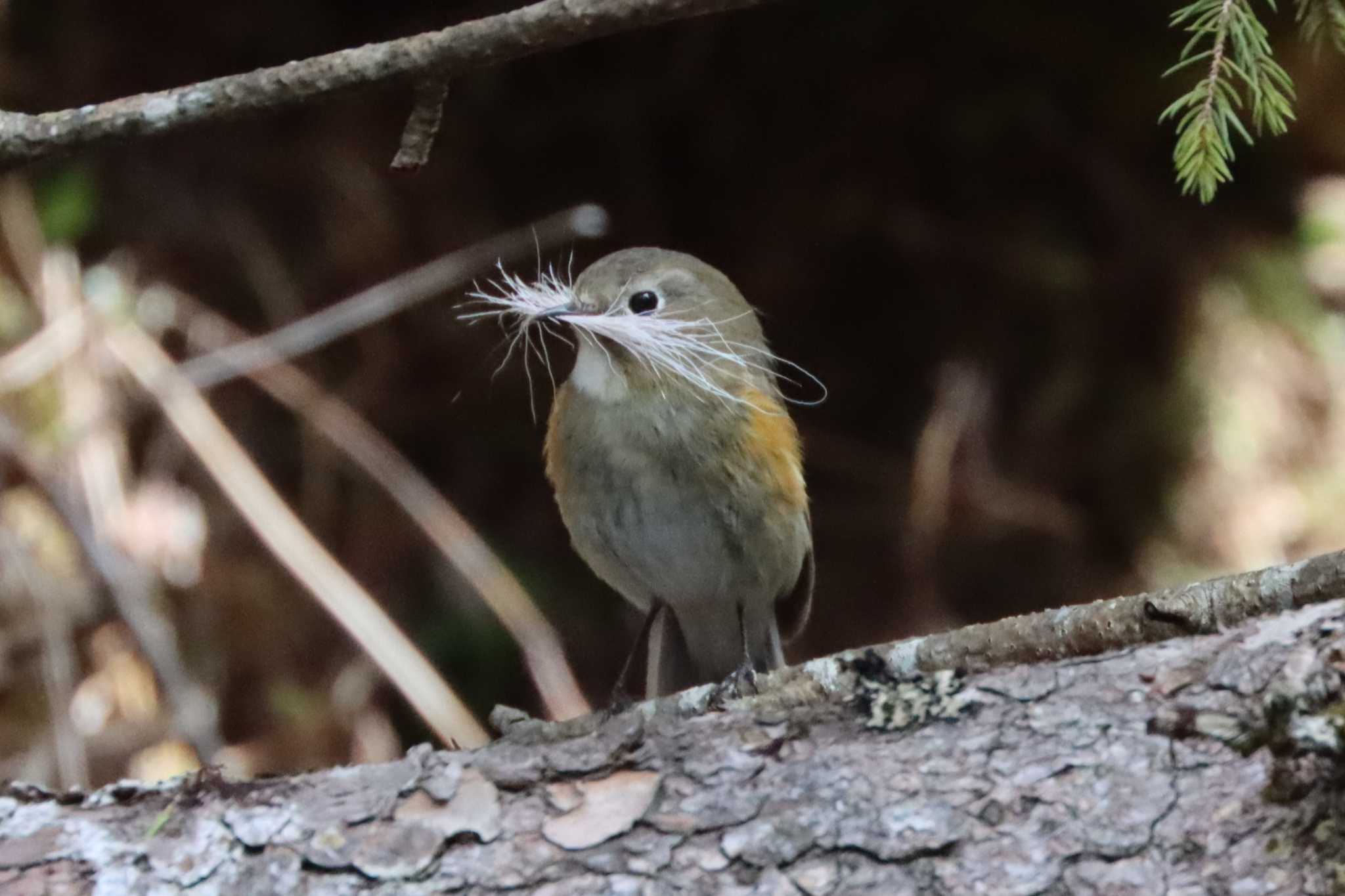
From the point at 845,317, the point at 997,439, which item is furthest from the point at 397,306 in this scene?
the point at 997,439

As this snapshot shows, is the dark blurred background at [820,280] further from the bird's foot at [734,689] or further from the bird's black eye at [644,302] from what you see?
the bird's foot at [734,689]

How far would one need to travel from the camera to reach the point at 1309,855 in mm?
1696

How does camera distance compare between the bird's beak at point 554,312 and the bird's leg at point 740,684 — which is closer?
the bird's leg at point 740,684

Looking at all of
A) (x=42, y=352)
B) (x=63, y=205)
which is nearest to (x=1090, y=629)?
(x=42, y=352)

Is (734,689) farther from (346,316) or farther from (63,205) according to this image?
(63,205)

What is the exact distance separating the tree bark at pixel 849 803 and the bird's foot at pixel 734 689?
206mm

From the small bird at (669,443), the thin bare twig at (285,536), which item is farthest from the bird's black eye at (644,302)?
the thin bare twig at (285,536)

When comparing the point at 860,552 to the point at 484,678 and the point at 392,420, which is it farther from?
the point at 392,420

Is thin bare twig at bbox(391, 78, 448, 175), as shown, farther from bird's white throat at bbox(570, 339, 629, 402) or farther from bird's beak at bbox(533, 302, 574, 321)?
bird's white throat at bbox(570, 339, 629, 402)

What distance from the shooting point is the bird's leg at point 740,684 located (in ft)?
7.78

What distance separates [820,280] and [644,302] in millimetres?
1721

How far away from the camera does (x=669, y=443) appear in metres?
2.93

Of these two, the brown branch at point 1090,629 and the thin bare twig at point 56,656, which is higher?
the thin bare twig at point 56,656

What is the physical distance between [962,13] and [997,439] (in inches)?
52.9
